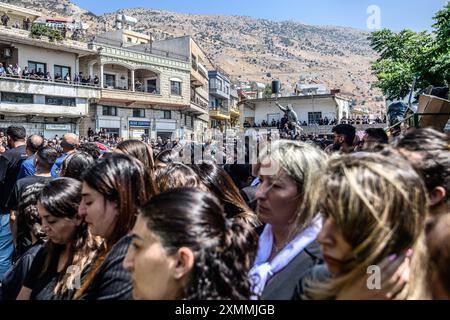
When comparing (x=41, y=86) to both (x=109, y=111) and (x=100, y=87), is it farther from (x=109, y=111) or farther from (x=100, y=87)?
(x=109, y=111)

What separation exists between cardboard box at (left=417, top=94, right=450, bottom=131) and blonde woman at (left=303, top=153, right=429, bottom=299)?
4.32 metres

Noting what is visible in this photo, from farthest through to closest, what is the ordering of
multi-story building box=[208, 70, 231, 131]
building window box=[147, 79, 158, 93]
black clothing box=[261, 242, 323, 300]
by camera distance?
multi-story building box=[208, 70, 231, 131], building window box=[147, 79, 158, 93], black clothing box=[261, 242, 323, 300]

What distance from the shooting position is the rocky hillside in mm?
115500

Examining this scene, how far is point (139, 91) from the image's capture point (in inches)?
1415

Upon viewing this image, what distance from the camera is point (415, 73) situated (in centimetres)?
1199

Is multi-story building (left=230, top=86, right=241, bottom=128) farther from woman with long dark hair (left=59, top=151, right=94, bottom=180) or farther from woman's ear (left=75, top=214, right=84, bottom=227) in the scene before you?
woman's ear (left=75, top=214, right=84, bottom=227)

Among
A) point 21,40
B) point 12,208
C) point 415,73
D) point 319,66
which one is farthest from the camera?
point 319,66

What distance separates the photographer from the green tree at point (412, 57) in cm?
1098

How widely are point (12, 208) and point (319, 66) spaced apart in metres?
140

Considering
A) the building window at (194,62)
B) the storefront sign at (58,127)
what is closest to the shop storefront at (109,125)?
the storefront sign at (58,127)

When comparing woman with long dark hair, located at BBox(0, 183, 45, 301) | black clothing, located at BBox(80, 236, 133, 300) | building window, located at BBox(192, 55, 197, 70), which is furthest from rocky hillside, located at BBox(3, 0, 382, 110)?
black clothing, located at BBox(80, 236, 133, 300)

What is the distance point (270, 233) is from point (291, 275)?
0.42 metres

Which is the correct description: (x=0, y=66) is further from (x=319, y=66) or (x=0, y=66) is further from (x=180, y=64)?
(x=319, y=66)
